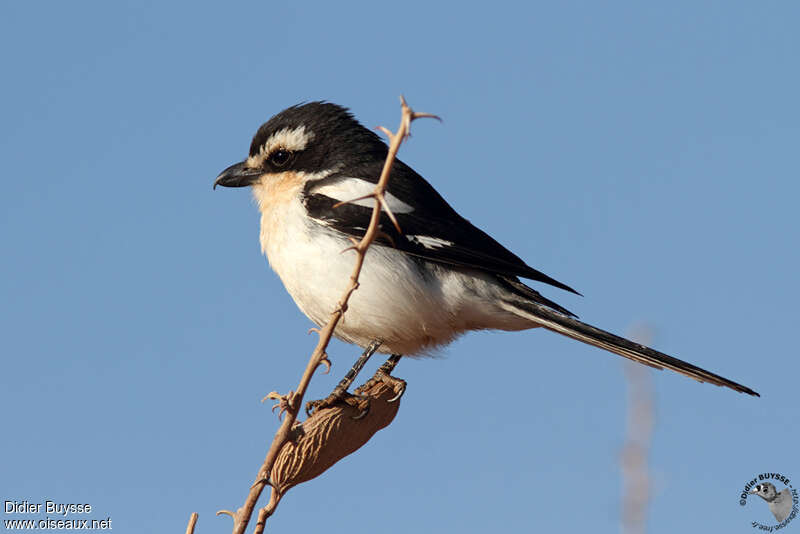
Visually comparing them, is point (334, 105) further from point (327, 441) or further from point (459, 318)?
point (327, 441)

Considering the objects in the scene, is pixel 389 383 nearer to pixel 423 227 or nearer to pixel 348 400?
pixel 348 400

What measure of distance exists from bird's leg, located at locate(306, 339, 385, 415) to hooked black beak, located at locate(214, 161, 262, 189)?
4.44 ft

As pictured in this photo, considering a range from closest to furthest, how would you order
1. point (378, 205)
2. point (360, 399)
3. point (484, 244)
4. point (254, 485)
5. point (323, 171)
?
point (378, 205) < point (254, 485) < point (360, 399) < point (484, 244) < point (323, 171)

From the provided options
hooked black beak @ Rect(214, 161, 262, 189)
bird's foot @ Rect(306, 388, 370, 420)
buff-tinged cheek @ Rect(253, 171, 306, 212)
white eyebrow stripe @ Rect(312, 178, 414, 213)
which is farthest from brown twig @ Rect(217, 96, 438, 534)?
hooked black beak @ Rect(214, 161, 262, 189)

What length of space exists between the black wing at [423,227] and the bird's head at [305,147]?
22 cm

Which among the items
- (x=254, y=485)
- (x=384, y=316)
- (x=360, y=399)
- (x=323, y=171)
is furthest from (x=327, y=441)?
(x=323, y=171)

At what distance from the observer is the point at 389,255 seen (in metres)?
4.54

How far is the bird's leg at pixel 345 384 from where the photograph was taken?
10.2 ft

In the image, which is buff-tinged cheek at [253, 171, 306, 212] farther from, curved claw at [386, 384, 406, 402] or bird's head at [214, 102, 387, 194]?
curved claw at [386, 384, 406, 402]

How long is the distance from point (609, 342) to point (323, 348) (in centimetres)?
281

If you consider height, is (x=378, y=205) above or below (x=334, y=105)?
below

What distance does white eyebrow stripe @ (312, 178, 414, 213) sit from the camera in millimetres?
4738

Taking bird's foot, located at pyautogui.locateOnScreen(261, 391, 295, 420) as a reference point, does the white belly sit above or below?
above

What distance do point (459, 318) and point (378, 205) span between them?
2.98m
